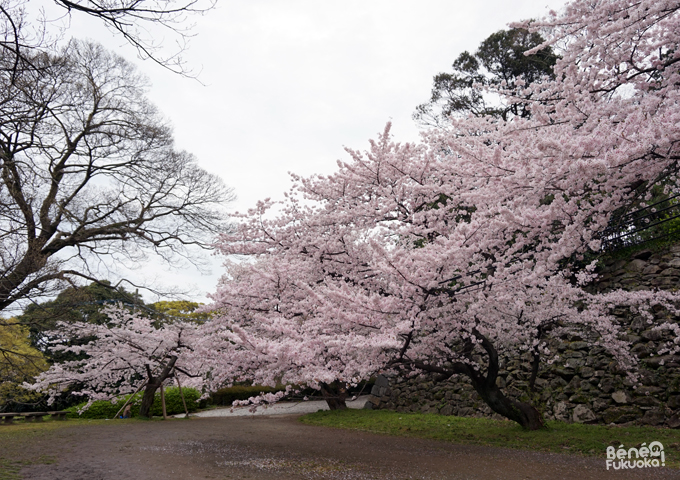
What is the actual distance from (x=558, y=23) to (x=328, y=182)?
460 centimetres

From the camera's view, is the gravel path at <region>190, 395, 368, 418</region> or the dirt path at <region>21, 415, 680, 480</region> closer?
the dirt path at <region>21, 415, 680, 480</region>

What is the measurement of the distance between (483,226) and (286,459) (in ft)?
12.9

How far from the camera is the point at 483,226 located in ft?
18.4

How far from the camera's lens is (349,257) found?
7.23 metres

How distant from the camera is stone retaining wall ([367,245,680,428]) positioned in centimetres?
765

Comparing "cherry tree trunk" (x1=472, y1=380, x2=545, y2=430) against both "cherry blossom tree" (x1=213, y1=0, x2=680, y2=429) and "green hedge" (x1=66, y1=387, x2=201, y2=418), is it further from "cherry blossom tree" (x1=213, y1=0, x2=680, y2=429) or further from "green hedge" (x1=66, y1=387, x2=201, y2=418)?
"green hedge" (x1=66, y1=387, x2=201, y2=418)

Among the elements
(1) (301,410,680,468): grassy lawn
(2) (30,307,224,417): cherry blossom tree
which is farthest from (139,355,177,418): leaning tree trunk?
(1) (301,410,680,468): grassy lawn

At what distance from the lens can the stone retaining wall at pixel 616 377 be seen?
25.1ft

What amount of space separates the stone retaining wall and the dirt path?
1714 millimetres

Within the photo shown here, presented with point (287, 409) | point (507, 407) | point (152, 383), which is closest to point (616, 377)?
point (507, 407)

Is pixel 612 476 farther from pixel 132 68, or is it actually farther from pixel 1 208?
pixel 132 68

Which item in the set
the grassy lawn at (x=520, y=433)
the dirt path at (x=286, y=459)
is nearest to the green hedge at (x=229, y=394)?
the grassy lawn at (x=520, y=433)

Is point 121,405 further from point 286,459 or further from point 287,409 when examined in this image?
point 286,459

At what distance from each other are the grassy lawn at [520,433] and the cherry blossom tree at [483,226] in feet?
1.77
